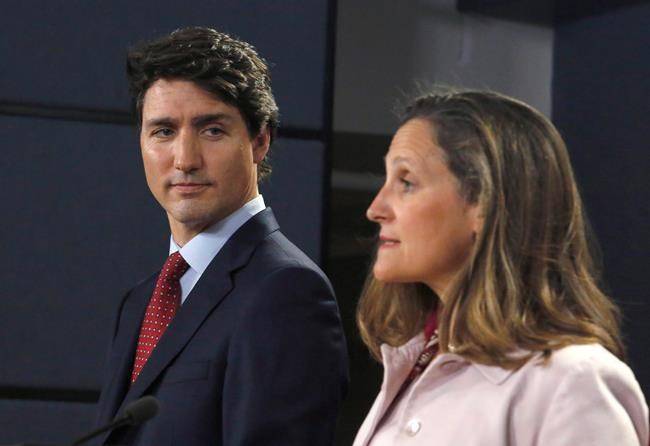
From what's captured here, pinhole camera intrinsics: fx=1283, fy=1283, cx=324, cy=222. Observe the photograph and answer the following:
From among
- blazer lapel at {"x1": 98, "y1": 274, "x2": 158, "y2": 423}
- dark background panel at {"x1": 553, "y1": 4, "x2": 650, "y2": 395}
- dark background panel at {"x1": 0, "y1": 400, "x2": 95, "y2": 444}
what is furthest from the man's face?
dark background panel at {"x1": 553, "y1": 4, "x2": 650, "y2": 395}

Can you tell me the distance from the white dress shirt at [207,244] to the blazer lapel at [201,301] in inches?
0.8

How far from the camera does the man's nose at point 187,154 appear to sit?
189cm

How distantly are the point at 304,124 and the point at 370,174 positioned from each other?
18 centimetres

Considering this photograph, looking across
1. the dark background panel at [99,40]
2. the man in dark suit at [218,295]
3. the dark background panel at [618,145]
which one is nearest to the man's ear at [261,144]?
the man in dark suit at [218,295]

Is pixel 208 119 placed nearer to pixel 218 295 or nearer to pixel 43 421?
pixel 218 295

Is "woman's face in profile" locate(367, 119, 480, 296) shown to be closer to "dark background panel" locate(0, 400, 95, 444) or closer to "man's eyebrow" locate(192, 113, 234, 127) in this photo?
"man's eyebrow" locate(192, 113, 234, 127)

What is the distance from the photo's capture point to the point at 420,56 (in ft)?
9.19

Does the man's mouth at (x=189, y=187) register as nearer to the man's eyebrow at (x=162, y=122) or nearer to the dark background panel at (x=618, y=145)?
the man's eyebrow at (x=162, y=122)

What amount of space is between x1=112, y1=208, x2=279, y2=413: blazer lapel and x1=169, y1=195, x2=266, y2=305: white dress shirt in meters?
0.02

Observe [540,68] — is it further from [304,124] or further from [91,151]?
[91,151]

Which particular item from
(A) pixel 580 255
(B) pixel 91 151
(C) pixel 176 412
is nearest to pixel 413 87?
(B) pixel 91 151

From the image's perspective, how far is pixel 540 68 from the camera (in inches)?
115

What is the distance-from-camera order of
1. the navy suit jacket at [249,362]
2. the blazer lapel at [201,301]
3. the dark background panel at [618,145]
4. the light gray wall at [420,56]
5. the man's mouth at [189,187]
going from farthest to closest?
1. the light gray wall at [420,56]
2. the dark background panel at [618,145]
3. the man's mouth at [189,187]
4. the blazer lapel at [201,301]
5. the navy suit jacket at [249,362]

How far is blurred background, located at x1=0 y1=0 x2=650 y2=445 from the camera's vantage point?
255 cm
